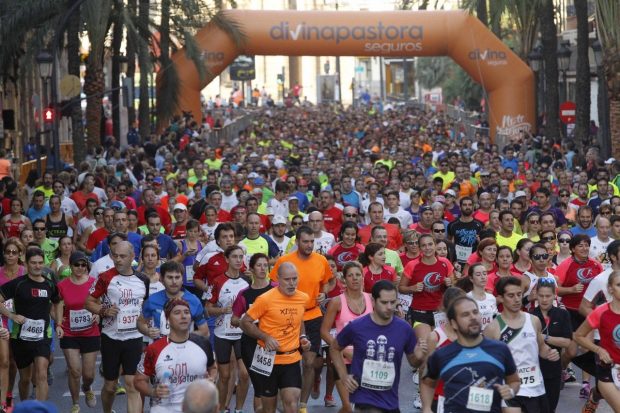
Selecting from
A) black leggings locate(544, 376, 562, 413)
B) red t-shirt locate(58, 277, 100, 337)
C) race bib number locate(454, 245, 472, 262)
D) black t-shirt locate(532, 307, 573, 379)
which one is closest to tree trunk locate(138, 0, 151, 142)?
race bib number locate(454, 245, 472, 262)

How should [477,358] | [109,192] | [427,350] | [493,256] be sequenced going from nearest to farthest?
[477,358]
[427,350]
[493,256]
[109,192]

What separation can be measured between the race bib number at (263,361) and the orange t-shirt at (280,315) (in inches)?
3.1

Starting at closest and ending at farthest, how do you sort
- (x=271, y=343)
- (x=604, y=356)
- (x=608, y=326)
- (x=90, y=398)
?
(x=604, y=356), (x=608, y=326), (x=271, y=343), (x=90, y=398)

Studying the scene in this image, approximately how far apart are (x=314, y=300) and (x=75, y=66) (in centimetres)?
1871

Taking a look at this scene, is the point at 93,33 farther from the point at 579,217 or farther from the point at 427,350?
the point at 427,350

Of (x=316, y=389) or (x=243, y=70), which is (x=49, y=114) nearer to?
(x=316, y=389)

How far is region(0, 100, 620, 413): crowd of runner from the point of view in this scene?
29.2ft

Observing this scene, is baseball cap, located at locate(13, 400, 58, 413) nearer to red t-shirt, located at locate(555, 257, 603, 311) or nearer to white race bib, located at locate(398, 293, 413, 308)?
white race bib, located at locate(398, 293, 413, 308)

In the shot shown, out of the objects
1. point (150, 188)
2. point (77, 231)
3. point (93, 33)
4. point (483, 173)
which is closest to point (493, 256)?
point (77, 231)

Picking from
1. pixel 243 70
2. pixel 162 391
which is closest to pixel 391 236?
pixel 162 391

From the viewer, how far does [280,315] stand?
1039cm

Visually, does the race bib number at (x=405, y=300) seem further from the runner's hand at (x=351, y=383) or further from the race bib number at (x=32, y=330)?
the runner's hand at (x=351, y=383)

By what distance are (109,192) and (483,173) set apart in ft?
24.2

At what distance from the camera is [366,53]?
122 feet
